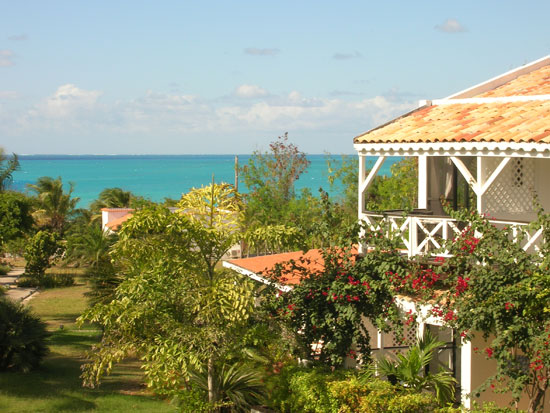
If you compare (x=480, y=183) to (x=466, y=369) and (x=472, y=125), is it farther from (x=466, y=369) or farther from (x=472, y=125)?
(x=466, y=369)

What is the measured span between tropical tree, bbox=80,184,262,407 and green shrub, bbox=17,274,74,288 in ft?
80.5

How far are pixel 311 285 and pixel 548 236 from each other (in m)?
4.24

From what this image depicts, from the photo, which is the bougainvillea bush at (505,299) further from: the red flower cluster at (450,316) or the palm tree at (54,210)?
the palm tree at (54,210)

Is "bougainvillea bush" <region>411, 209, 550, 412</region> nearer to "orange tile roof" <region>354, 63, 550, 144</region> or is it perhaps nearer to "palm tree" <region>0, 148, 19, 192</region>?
"orange tile roof" <region>354, 63, 550, 144</region>

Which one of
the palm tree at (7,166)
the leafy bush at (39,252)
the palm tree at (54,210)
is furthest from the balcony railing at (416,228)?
the palm tree at (54,210)

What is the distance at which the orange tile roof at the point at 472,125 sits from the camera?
38.0 feet

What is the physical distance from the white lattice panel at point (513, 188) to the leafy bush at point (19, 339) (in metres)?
10.7

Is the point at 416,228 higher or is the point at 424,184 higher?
the point at 424,184

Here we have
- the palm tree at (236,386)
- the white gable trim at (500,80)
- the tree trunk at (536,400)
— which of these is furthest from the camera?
the white gable trim at (500,80)

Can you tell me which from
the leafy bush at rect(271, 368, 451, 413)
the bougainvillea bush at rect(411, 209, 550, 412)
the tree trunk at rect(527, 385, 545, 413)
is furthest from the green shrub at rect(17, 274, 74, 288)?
the tree trunk at rect(527, 385, 545, 413)

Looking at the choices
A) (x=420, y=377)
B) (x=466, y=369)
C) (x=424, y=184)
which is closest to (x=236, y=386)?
(x=420, y=377)

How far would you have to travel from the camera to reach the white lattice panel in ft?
44.7

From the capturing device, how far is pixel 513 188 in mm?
13781

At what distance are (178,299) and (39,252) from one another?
24.9m
